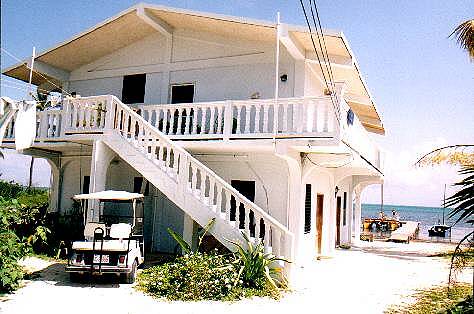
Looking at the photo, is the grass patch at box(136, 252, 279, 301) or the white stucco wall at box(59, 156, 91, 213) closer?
the grass patch at box(136, 252, 279, 301)

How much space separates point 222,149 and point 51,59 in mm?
9026

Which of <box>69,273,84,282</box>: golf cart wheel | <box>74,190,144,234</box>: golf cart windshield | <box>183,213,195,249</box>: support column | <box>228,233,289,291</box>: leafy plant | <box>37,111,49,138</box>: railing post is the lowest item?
<box>69,273,84,282</box>: golf cart wheel

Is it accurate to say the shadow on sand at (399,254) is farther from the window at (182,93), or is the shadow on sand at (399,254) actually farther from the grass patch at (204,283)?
the window at (182,93)

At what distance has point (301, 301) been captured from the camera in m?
8.66

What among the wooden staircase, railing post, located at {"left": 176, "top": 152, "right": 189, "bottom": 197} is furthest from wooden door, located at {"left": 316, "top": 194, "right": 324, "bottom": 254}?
railing post, located at {"left": 176, "top": 152, "right": 189, "bottom": 197}

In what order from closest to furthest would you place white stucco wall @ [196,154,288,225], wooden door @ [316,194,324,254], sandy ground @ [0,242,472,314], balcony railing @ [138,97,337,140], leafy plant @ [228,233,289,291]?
sandy ground @ [0,242,472,314]
leafy plant @ [228,233,289,291]
balcony railing @ [138,97,337,140]
white stucco wall @ [196,154,288,225]
wooden door @ [316,194,324,254]

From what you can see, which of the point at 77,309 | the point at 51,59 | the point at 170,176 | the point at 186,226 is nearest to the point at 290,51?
the point at 170,176

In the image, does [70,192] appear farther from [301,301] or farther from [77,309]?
[301,301]

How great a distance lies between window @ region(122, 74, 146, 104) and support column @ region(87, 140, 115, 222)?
3.96 meters

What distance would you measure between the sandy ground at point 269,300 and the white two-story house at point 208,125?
1129mm

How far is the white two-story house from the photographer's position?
36.6 ft

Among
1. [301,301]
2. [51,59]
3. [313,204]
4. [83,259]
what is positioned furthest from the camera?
[51,59]

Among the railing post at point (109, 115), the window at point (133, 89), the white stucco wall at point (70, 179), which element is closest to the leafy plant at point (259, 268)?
the railing post at point (109, 115)

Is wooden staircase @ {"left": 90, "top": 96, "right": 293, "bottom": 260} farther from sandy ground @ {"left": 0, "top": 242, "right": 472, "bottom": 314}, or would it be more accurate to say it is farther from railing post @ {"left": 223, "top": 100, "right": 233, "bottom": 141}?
sandy ground @ {"left": 0, "top": 242, "right": 472, "bottom": 314}
